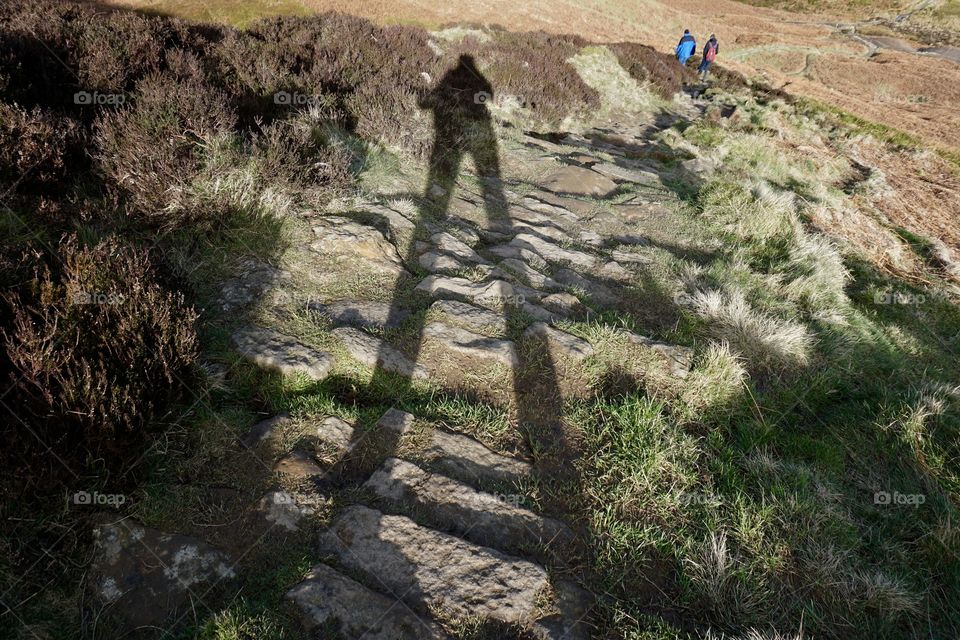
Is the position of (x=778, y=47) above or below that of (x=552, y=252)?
above

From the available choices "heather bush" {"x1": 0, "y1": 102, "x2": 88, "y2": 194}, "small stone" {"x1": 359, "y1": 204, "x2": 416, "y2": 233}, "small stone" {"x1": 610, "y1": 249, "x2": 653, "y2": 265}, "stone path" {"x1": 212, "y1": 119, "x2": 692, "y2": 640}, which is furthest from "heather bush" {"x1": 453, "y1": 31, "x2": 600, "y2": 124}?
"heather bush" {"x1": 0, "y1": 102, "x2": 88, "y2": 194}

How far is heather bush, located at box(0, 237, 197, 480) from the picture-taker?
89.0 inches

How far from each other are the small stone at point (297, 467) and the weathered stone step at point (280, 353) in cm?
65

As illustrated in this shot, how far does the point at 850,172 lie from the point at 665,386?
1408cm

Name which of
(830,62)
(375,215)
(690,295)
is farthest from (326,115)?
(830,62)

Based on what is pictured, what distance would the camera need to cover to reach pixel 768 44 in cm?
3038

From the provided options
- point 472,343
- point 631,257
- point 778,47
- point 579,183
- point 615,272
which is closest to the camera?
point 472,343

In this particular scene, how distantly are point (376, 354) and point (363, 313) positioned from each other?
0.57 metres

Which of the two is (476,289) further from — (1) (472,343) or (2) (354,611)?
(2) (354,611)

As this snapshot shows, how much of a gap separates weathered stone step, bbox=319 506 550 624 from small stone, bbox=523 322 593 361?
1.79 metres

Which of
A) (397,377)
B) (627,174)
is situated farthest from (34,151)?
(627,174)

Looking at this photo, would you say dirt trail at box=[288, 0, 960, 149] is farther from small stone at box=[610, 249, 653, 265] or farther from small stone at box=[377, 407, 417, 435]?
small stone at box=[377, 407, 417, 435]

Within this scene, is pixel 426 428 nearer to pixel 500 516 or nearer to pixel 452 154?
pixel 500 516

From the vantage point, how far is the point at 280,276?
158 inches
